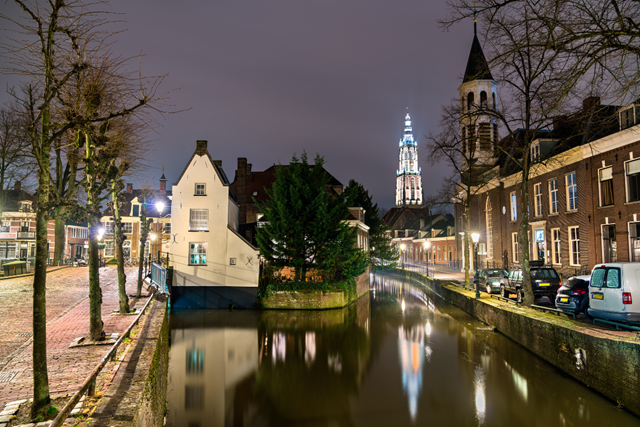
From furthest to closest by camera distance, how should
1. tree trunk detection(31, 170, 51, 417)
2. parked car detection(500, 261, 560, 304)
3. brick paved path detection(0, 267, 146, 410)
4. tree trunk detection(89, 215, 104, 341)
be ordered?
parked car detection(500, 261, 560, 304) < tree trunk detection(89, 215, 104, 341) < brick paved path detection(0, 267, 146, 410) < tree trunk detection(31, 170, 51, 417)

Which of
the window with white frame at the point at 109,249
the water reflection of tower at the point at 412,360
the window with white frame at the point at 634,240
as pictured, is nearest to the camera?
the water reflection of tower at the point at 412,360

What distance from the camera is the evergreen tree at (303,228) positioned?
993 inches

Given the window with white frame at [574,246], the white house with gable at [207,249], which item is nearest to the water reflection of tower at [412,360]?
the white house with gable at [207,249]

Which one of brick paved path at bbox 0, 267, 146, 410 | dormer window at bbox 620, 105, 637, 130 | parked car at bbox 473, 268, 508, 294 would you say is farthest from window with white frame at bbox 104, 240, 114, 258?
dormer window at bbox 620, 105, 637, 130

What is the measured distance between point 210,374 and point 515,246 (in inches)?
1126

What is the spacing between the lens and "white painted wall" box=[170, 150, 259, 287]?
26.7 m

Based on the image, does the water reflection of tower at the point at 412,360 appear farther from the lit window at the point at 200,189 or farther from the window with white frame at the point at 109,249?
the window with white frame at the point at 109,249

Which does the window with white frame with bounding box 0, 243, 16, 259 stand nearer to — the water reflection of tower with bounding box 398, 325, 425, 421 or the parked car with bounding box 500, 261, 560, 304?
the water reflection of tower with bounding box 398, 325, 425, 421

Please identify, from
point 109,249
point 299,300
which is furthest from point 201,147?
point 109,249

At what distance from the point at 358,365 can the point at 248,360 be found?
4.44 meters

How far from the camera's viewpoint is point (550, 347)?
12328 millimetres

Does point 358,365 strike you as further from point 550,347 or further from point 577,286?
point 577,286

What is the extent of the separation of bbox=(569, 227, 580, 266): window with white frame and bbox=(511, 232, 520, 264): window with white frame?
725 cm

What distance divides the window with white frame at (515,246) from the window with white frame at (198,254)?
998 inches
